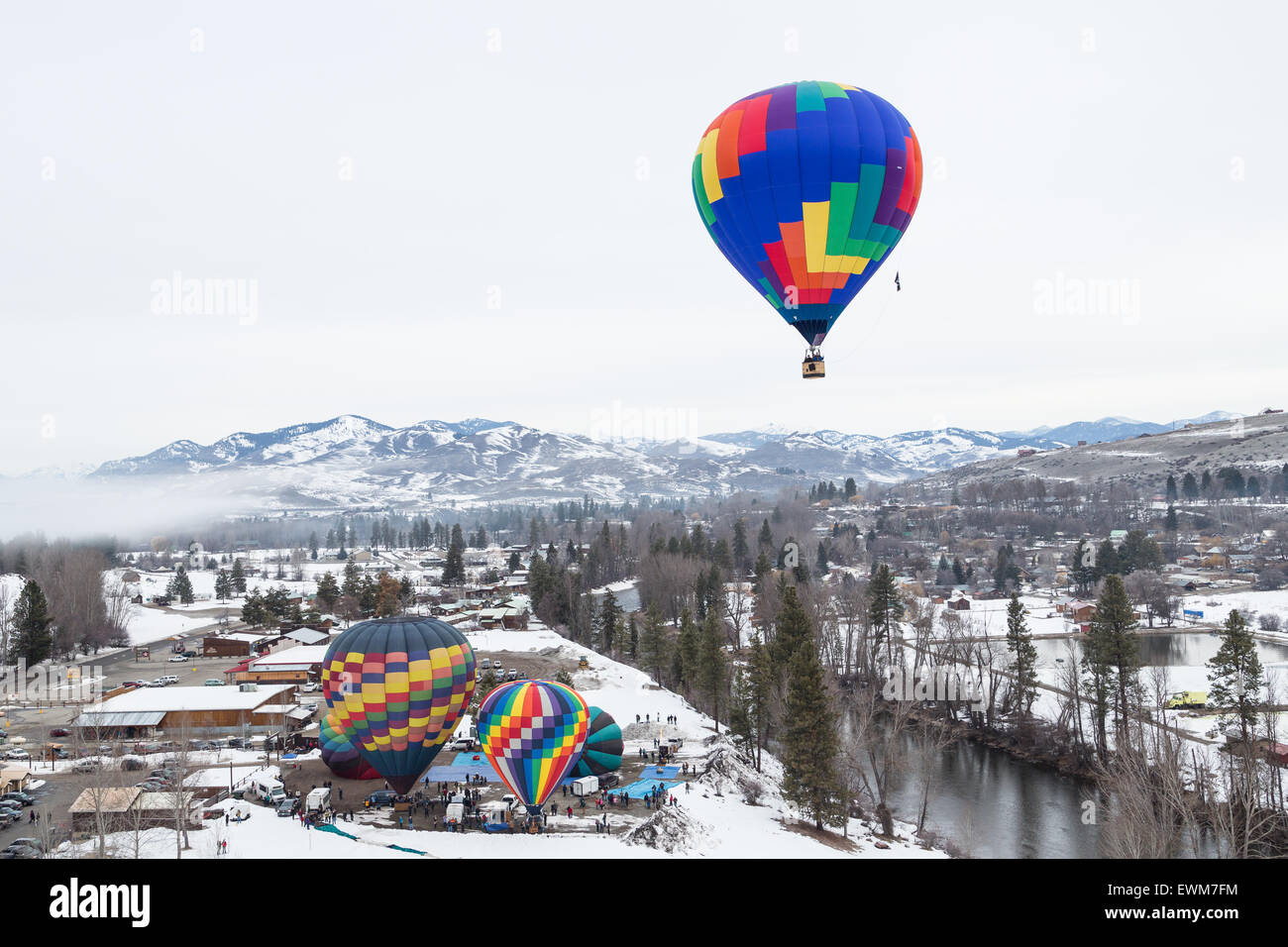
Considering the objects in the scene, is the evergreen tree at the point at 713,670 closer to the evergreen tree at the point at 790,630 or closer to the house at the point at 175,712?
the evergreen tree at the point at 790,630

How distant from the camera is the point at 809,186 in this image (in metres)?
18.2

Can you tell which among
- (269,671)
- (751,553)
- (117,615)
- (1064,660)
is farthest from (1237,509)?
(117,615)

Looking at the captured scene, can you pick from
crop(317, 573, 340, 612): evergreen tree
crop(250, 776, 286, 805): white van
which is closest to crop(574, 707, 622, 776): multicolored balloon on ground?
crop(250, 776, 286, 805): white van

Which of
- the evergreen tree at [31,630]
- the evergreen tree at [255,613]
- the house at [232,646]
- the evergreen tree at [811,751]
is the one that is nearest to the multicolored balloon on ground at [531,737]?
the evergreen tree at [811,751]

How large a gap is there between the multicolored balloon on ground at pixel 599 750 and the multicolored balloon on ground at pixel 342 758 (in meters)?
6.46

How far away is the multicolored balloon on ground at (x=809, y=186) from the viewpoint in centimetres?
1816

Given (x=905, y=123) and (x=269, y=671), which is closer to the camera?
(x=905, y=123)

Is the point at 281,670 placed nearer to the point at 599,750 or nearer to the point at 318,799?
the point at 318,799

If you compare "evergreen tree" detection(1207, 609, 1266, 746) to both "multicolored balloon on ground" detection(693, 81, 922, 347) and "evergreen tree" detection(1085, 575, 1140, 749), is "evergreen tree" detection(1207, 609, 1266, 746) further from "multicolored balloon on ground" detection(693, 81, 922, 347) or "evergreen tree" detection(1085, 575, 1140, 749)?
"multicolored balloon on ground" detection(693, 81, 922, 347)

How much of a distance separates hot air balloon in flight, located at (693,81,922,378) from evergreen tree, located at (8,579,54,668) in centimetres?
4430

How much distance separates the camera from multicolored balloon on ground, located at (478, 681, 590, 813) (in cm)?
2345
